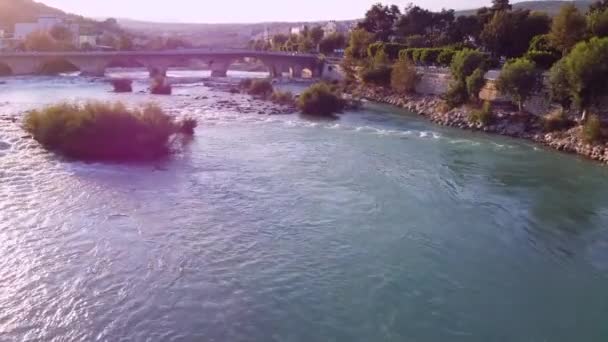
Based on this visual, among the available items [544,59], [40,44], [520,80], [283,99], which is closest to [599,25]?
[544,59]

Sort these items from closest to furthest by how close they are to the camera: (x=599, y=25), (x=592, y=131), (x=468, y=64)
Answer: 1. (x=592, y=131)
2. (x=599, y=25)
3. (x=468, y=64)

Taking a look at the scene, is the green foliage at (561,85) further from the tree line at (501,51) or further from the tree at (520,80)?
the tree at (520,80)

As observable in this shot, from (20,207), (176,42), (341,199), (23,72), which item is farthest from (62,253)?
(176,42)

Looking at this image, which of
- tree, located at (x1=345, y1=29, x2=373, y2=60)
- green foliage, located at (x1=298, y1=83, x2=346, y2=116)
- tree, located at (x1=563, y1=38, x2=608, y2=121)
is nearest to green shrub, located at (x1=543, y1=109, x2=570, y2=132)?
tree, located at (x1=563, y1=38, x2=608, y2=121)

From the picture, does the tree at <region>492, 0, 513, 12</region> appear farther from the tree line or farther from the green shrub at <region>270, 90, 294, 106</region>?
the green shrub at <region>270, 90, 294, 106</region>

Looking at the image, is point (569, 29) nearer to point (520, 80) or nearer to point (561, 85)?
point (520, 80)

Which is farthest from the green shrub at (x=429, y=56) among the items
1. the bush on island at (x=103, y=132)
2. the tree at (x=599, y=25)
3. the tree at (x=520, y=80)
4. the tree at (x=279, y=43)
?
the tree at (x=279, y=43)

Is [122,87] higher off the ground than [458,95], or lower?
lower
